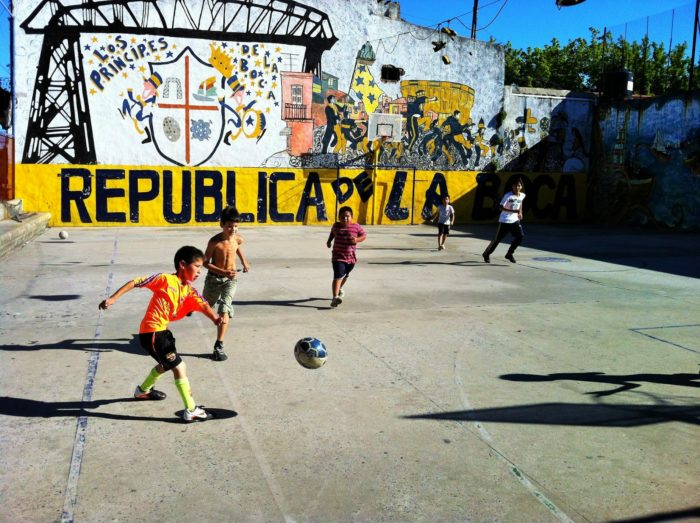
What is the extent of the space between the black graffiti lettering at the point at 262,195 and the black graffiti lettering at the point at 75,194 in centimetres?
575

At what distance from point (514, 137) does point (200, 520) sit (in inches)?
1000

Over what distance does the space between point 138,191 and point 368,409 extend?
62.8ft

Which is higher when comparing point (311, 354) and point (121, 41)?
point (121, 41)

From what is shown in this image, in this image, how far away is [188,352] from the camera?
6738mm

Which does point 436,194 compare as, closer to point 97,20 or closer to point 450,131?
point 450,131

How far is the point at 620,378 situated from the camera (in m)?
6.11

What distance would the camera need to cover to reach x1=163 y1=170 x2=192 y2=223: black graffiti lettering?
22.7m

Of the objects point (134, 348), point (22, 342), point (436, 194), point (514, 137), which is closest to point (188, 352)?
point (134, 348)

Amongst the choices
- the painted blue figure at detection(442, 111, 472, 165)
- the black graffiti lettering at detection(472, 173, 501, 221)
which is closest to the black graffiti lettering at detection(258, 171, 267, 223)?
the painted blue figure at detection(442, 111, 472, 165)

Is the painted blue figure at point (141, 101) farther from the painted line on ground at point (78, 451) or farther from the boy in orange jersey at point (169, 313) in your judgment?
the boy in orange jersey at point (169, 313)

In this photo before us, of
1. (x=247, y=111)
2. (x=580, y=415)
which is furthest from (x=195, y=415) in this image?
(x=247, y=111)

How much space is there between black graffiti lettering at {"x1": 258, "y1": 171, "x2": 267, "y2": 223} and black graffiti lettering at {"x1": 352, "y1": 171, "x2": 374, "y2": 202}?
3471 millimetres

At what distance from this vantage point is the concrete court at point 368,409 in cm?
377

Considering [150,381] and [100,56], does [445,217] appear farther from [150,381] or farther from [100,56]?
[100,56]
